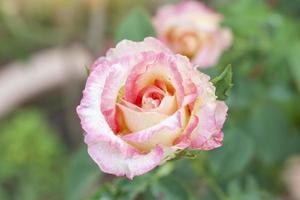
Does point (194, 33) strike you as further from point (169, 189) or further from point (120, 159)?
point (120, 159)

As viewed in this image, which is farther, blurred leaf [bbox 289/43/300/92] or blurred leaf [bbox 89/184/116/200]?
blurred leaf [bbox 289/43/300/92]

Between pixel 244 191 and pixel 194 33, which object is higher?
pixel 194 33

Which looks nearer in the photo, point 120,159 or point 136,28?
point 120,159

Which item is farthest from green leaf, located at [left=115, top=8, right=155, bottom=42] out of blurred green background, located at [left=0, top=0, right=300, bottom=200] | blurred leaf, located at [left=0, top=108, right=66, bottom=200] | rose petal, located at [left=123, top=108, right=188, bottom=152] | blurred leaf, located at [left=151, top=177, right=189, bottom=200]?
blurred leaf, located at [left=0, top=108, right=66, bottom=200]

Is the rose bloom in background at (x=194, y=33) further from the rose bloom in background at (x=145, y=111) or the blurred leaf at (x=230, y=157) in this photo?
the rose bloom in background at (x=145, y=111)

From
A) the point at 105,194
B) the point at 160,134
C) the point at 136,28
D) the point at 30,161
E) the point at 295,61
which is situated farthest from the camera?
the point at 30,161

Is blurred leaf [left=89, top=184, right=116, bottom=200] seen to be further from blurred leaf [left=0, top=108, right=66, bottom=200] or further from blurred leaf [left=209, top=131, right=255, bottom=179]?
blurred leaf [left=0, top=108, right=66, bottom=200]

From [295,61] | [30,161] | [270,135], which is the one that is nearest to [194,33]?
[295,61]
